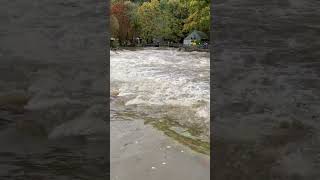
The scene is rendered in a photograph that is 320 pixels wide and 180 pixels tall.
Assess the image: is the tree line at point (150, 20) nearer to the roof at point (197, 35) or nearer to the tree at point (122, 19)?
the tree at point (122, 19)

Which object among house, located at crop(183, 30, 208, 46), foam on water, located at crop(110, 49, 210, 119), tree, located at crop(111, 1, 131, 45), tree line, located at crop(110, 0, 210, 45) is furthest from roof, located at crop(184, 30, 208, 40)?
foam on water, located at crop(110, 49, 210, 119)

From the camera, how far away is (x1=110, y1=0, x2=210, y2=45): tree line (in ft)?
129

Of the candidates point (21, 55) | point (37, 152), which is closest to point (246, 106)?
point (37, 152)

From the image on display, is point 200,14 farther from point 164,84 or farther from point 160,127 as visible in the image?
point 160,127

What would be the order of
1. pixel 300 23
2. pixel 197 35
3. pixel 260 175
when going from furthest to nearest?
pixel 197 35 → pixel 300 23 → pixel 260 175

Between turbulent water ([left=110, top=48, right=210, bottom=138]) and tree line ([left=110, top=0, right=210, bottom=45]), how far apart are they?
16.9 meters

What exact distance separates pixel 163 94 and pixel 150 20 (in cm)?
2653

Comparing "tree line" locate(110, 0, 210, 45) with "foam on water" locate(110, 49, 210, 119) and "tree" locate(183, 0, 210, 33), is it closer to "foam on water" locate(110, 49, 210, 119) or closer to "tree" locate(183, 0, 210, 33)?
"tree" locate(183, 0, 210, 33)

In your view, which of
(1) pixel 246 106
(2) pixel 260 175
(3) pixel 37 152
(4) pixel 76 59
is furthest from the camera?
(4) pixel 76 59

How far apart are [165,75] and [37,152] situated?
476 inches

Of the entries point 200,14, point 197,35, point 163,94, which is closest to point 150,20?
point 197,35

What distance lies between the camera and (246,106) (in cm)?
1018

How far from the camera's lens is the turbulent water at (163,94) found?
11.2 meters

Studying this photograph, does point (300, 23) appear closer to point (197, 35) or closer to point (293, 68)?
point (293, 68)
